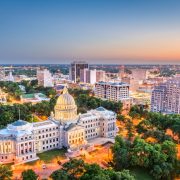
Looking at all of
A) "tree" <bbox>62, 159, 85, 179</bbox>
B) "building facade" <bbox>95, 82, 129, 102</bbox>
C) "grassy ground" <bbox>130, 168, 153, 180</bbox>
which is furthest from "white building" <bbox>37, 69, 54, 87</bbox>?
"tree" <bbox>62, 159, 85, 179</bbox>

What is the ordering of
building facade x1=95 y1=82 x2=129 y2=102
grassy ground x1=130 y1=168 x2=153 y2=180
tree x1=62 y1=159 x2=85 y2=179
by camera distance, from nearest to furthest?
tree x1=62 y1=159 x2=85 y2=179, grassy ground x1=130 y1=168 x2=153 y2=180, building facade x1=95 y1=82 x2=129 y2=102

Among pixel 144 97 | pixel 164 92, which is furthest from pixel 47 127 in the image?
pixel 144 97

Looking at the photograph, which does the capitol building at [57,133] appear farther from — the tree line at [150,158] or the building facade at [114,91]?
the building facade at [114,91]

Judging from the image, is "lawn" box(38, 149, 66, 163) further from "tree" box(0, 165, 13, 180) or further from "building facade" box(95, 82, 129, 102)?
"building facade" box(95, 82, 129, 102)

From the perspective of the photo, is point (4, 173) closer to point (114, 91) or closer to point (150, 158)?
point (150, 158)

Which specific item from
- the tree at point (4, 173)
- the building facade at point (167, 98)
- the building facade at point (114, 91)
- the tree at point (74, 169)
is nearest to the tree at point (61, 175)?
the tree at point (74, 169)

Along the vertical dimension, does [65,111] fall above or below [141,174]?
above

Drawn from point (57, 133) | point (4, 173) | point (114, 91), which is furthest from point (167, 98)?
point (4, 173)
